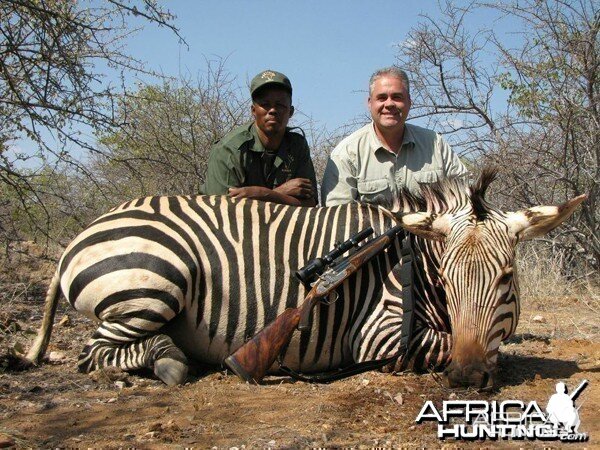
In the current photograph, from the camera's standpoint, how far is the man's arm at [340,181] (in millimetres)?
5133

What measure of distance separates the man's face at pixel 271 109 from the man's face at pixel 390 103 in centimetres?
70

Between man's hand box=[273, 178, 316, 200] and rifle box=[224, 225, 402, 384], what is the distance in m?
1.11

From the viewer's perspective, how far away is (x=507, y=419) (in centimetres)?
278

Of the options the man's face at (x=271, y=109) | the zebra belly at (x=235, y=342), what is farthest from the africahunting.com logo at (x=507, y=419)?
the man's face at (x=271, y=109)

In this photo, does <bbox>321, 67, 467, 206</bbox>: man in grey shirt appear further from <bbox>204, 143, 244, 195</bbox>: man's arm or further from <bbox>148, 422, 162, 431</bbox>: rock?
<bbox>148, 422, 162, 431</bbox>: rock

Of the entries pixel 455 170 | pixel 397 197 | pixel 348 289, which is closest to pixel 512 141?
pixel 455 170

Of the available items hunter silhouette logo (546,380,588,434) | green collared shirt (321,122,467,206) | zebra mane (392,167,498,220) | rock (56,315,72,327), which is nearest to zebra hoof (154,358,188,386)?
zebra mane (392,167,498,220)

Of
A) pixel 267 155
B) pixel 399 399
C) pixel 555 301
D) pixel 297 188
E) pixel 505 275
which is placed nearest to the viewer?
pixel 399 399

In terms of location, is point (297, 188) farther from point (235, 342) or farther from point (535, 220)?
point (535, 220)

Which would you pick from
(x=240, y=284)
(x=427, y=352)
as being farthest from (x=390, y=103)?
(x=427, y=352)

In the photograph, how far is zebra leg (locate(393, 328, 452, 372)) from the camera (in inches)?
145

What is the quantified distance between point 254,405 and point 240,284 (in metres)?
0.93

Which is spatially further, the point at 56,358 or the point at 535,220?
the point at 56,358

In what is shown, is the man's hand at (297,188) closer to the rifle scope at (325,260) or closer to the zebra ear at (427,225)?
the rifle scope at (325,260)
